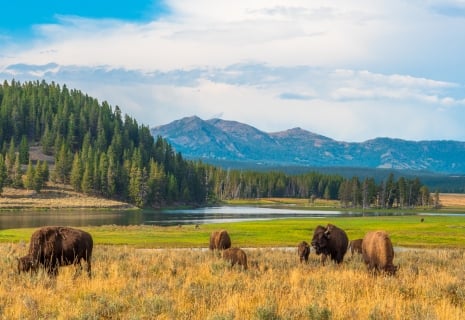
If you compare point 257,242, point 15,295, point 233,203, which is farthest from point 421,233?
point 233,203

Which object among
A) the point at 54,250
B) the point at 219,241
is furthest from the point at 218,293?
the point at 219,241

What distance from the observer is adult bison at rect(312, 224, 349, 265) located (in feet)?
86.5

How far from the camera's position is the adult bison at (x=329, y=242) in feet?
86.5

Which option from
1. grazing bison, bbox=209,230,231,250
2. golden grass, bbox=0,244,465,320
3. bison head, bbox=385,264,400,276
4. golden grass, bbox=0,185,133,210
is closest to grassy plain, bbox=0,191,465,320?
golden grass, bbox=0,244,465,320

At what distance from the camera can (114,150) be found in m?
186

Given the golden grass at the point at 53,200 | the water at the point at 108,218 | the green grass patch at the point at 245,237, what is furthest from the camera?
the golden grass at the point at 53,200

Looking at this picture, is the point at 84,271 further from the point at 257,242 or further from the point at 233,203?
the point at 233,203

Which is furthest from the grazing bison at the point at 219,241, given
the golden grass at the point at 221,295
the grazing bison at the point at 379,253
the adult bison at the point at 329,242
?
the grazing bison at the point at 379,253

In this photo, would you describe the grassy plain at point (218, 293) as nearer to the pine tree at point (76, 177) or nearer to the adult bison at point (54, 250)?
the adult bison at point (54, 250)

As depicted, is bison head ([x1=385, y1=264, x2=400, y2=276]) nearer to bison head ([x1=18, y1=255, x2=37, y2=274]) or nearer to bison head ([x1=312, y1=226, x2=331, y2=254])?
bison head ([x1=312, y1=226, x2=331, y2=254])

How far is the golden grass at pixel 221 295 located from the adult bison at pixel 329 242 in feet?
10.3

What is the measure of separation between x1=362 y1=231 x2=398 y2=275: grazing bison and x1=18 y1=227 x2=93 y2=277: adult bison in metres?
11.7

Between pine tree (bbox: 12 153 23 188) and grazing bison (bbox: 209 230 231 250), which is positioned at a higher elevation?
pine tree (bbox: 12 153 23 188)

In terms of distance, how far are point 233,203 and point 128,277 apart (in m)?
172
